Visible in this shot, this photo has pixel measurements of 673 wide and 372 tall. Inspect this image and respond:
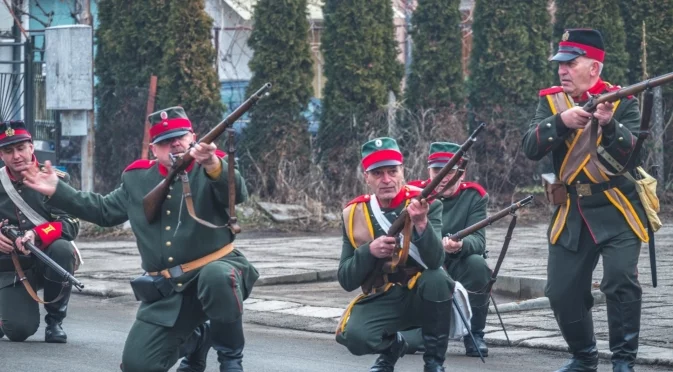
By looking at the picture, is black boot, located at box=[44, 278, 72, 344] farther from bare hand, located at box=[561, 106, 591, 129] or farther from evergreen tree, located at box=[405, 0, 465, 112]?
evergreen tree, located at box=[405, 0, 465, 112]

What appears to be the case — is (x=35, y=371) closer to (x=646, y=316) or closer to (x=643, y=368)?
(x=643, y=368)

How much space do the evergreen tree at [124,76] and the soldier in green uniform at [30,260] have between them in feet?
35.7

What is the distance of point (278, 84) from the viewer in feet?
66.4

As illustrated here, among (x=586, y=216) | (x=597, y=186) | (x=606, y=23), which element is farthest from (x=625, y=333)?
(x=606, y=23)

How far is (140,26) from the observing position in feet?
69.3

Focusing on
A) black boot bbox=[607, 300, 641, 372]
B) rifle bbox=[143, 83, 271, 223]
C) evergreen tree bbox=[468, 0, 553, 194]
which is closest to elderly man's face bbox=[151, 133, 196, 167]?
rifle bbox=[143, 83, 271, 223]

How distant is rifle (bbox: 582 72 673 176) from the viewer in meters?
6.98

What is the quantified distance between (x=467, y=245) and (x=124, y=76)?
521 inches

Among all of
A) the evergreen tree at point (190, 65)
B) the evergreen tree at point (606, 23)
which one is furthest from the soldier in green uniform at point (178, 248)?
the evergreen tree at point (606, 23)

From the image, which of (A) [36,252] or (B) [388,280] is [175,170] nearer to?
(B) [388,280]

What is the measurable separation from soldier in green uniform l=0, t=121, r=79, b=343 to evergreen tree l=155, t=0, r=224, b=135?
1040 cm

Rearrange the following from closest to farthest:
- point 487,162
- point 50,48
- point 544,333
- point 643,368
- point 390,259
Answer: point 390,259 → point 643,368 → point 544,333 → point 50,48 → point 487,162

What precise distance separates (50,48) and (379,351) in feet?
38.6

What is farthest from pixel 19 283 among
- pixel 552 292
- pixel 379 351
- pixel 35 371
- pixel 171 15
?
pixel 171 15
